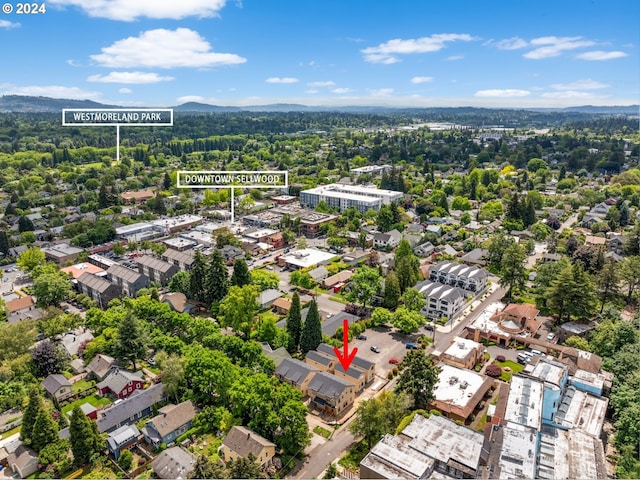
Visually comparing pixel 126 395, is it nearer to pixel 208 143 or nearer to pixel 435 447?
pixel 435 447

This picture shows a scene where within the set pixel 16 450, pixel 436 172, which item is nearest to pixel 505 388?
pixel 16 450

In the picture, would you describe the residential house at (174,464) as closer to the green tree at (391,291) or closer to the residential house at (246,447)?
the residential house at (246,447)

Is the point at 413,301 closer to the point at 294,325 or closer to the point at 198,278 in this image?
the point at 294,325

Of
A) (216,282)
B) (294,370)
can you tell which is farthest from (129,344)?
(294,370)

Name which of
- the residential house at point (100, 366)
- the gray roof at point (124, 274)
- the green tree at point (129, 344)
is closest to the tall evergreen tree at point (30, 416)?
the residential house at point (100, 366)

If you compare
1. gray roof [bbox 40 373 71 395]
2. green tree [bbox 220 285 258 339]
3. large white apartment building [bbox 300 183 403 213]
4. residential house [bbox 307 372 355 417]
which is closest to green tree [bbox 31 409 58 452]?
gray roof [bbox 40 373 71 395]

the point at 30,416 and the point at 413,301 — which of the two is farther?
the point at 413,301

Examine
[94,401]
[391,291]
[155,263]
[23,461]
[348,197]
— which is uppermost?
[348,197]
